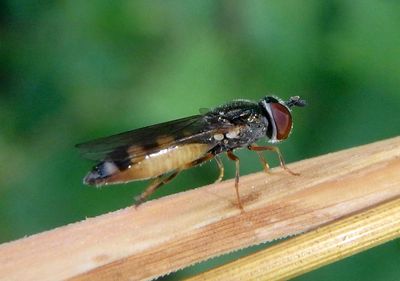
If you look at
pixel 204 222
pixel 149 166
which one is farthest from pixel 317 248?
pixel 149 166

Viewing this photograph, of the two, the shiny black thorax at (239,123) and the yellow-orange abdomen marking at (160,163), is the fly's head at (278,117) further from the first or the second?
the yellow-orange abdomen marking at (160,163)

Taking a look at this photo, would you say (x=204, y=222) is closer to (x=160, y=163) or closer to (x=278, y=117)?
(x=160, y=163)

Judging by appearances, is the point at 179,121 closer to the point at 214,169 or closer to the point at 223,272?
the point at 214,169

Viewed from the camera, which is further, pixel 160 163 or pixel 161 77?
pixel 161 77

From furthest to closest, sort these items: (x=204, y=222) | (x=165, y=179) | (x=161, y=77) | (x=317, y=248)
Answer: (x=161, y=77) < (x=165, y=179) < (x=204, y=222) < (x=317, y=248)

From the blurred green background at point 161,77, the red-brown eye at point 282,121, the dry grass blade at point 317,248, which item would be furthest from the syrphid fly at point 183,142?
the blurred green background at point 161,77
